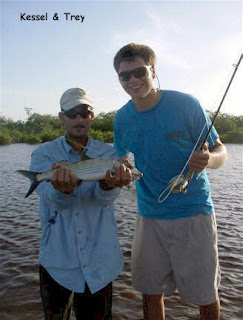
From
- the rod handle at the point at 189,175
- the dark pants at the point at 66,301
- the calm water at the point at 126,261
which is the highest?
the rod handle at the point at 189,175

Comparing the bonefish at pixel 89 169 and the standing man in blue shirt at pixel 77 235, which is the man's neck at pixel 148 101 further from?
the bonefish at pixel 89 169

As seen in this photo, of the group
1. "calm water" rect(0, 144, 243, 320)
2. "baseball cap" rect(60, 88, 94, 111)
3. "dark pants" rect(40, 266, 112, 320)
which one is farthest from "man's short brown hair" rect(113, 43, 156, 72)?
"calm water" rect(0, 144, 243, 320)

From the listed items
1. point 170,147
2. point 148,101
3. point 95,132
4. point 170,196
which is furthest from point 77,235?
point 95,132

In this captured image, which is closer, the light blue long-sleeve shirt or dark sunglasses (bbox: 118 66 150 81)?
the light blue long-sleeve shirt

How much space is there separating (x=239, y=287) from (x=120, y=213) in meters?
5.78

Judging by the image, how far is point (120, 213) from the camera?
11820 mm

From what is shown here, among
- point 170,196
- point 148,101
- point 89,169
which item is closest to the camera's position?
point 89,169

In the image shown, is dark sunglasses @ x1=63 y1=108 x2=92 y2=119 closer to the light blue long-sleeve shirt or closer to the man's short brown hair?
the light blue long-sleeve shirt

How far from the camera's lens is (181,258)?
3.85m

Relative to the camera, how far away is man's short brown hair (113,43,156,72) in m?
3.98

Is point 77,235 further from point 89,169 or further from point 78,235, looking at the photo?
point 89,169

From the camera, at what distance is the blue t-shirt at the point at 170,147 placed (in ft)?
12.5

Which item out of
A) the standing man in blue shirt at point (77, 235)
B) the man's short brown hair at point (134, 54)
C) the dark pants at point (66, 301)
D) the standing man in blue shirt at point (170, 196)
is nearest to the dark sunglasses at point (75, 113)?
the standing man in blue shirt at point (77, 235)

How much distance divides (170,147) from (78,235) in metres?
1.41
